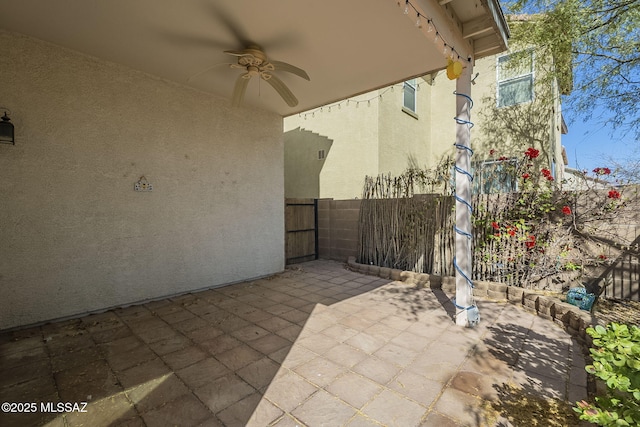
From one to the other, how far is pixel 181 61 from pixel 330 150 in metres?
4.29

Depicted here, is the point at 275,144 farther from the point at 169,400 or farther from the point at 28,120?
the point at 169,400

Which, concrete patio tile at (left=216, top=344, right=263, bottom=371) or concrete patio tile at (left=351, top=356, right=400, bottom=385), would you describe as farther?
concrete patio tile at (left=216, top=344, right=263, bottom=371)

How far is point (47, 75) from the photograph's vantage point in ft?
9.59

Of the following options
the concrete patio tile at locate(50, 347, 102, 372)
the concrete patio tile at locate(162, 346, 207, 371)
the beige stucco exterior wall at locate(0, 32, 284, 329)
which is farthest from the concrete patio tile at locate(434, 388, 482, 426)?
the beige stucco exterior wall at locate(0, 32, 284, 329)

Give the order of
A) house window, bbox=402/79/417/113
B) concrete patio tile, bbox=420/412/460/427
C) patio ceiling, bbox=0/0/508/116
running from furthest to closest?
house window, bbox=402/79/417/113
patio ceiling, bbox=0/0/508/116
concrete patio tile, bbox=420/412/460/427

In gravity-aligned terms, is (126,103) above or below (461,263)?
above

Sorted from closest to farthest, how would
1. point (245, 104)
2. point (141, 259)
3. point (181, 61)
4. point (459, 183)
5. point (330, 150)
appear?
point (459, 183) → point (181, 61) → point (141, 259) → point (245, 104) → point (330, 150)

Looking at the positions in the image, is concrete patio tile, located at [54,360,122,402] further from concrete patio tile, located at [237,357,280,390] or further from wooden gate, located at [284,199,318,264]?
wooden gate, located at [284,199,318,264]

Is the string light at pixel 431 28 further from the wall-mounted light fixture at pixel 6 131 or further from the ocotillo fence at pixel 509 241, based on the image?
the wall-mounted light fixture at pixel 6 131

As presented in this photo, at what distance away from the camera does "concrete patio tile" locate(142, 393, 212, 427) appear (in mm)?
1604

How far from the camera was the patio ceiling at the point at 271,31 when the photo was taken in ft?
7.86

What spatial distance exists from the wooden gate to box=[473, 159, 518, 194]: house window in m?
3.38

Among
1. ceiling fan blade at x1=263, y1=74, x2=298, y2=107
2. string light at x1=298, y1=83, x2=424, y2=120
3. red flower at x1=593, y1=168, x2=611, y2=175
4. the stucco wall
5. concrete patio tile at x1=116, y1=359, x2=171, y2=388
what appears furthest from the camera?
the stucco wall

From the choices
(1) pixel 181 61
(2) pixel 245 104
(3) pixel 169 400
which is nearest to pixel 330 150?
(2) pixel 245 104
